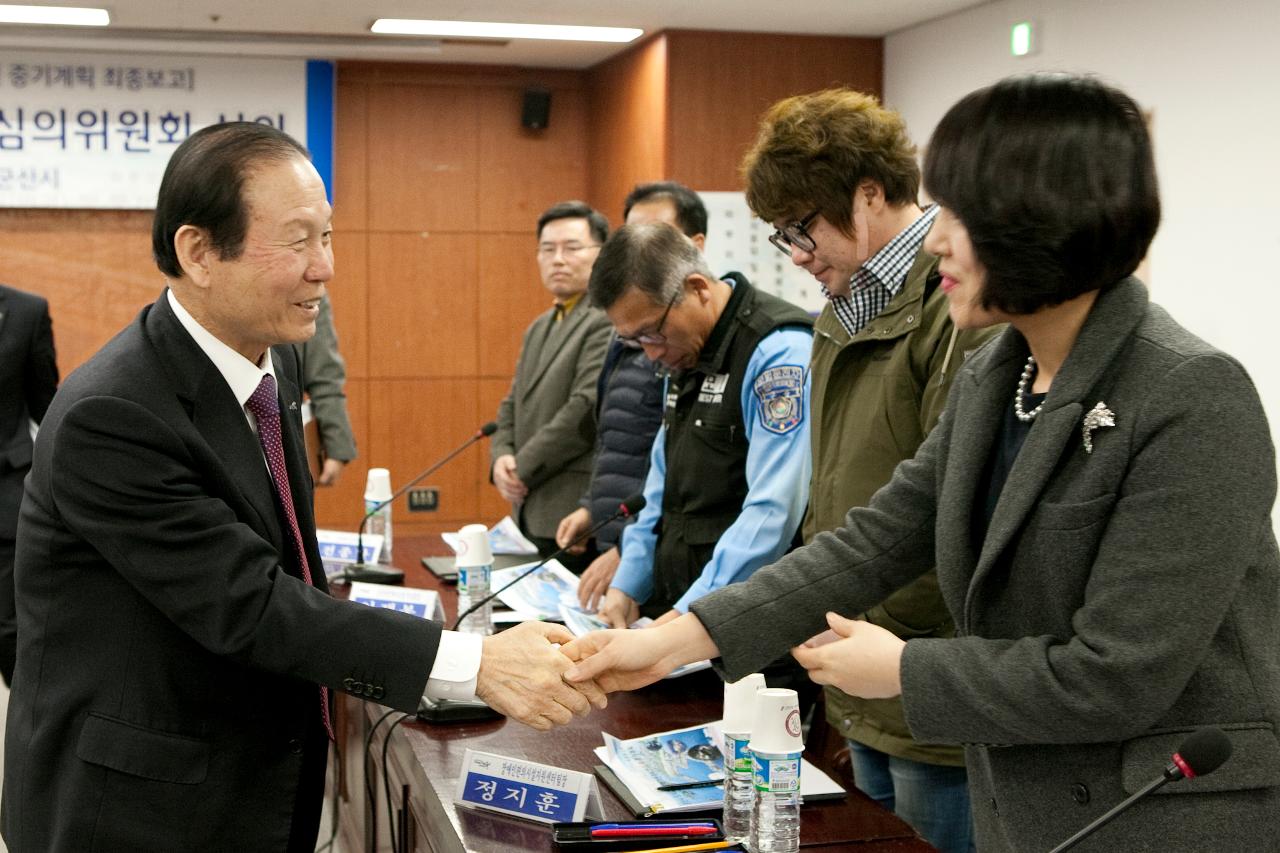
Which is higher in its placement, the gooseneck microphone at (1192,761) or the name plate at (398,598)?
the gooseneck microphone at (1192,761)

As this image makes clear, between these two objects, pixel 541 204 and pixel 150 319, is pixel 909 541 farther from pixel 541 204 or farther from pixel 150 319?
pixel 541 204

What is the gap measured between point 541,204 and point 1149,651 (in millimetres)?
6642

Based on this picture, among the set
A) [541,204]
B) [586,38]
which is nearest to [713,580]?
[586,38]

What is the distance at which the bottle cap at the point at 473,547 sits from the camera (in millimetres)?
2699

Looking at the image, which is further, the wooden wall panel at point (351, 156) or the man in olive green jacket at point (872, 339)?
the wooden wall panel at point (351, 156)

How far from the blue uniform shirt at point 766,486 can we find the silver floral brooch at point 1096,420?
3.57 ft

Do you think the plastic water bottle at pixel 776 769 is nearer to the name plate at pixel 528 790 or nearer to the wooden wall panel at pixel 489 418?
the name plate at pixel 528 790

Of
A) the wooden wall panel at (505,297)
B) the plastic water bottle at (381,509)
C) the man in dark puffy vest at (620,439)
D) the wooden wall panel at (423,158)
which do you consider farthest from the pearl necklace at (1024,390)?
the wooden wall panel at (423,158)

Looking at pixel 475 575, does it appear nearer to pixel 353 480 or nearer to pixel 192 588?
pixel 192 588

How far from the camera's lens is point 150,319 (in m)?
1.66

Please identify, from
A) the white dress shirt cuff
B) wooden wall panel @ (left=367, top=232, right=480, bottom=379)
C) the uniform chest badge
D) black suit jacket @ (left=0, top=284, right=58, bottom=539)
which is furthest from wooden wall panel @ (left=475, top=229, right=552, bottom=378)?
the white dress shirt cuff

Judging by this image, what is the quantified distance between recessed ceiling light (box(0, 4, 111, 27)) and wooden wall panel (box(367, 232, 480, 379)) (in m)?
1.84

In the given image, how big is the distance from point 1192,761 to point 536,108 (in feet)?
21.9

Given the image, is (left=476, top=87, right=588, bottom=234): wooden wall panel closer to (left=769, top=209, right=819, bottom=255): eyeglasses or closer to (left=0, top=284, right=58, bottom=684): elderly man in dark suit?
(left=0, top=284, right=58, bottom=684): elderly man in dark suit
